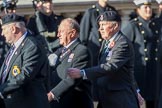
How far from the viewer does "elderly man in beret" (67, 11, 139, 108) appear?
655 cm

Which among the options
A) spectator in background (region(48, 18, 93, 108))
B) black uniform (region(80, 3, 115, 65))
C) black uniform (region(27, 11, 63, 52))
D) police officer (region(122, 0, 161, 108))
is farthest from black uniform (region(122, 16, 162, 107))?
spectator in background (region(48, 18, 93, 108))

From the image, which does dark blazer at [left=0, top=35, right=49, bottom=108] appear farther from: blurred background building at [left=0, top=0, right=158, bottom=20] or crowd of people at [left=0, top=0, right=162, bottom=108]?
blurred background building at [left=0, top=0, right=158, bottom=20]

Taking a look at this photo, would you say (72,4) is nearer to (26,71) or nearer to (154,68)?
(154,68)

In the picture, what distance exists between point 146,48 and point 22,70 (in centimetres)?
336

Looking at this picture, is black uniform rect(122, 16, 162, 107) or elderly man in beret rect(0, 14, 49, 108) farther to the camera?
black uniform rect(122, 16, 162, 107)

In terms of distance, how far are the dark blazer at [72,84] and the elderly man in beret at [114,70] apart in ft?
0.91

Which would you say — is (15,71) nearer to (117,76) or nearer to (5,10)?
(117,76)

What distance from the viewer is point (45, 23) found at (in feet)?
32.9

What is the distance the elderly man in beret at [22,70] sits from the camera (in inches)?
252

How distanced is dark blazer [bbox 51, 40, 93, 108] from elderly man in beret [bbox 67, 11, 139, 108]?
277mm

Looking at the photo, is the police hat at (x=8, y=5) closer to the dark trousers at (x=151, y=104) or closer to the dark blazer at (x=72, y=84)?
the dark trousers at (x=151, y=104)

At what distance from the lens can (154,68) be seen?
9.57 metres

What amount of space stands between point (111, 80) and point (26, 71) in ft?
3.15

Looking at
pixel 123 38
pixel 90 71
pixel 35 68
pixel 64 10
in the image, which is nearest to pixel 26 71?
pixel 35 68
